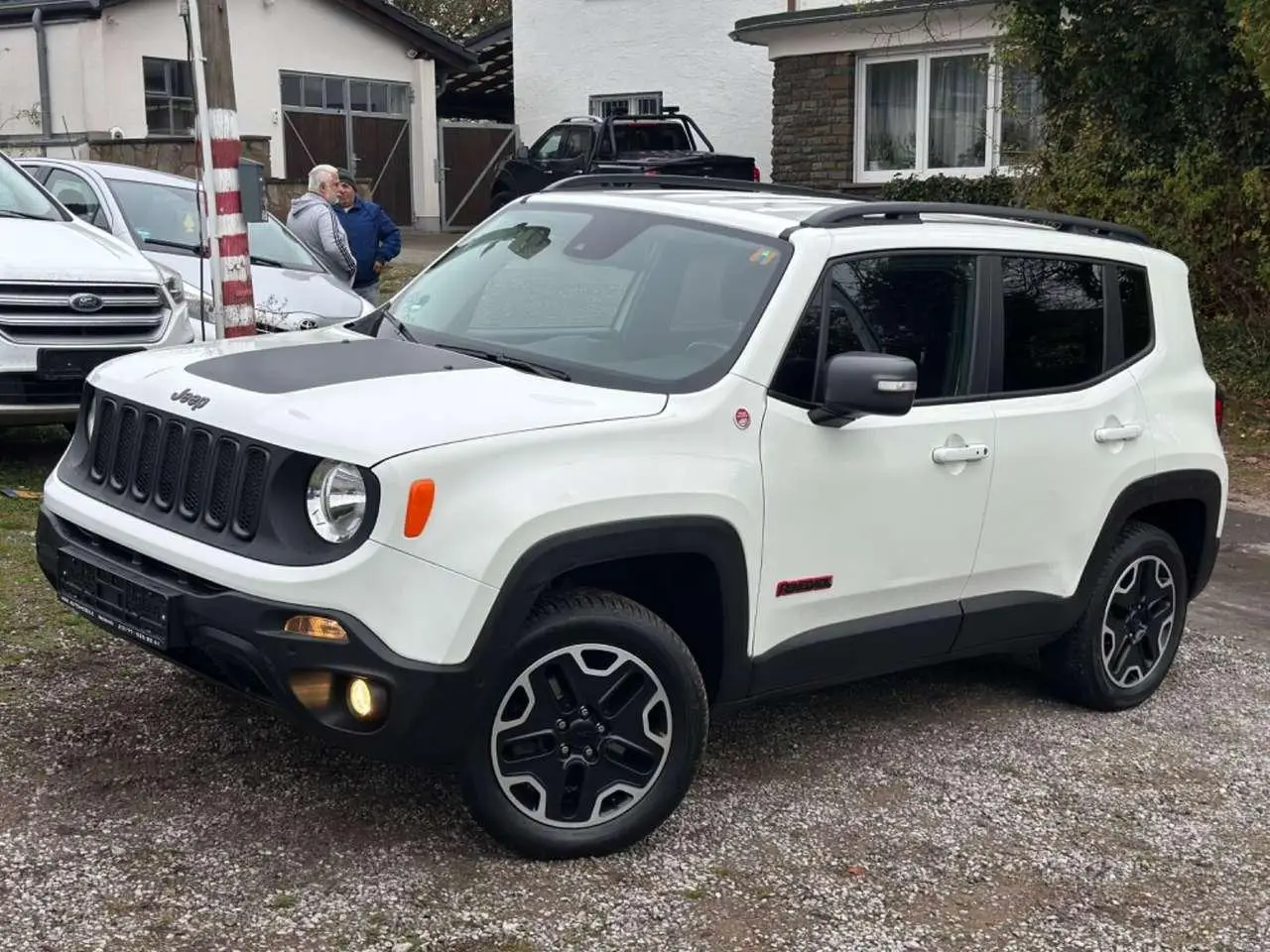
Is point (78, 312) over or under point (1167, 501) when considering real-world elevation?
over

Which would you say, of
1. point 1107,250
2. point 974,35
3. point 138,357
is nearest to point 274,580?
point 138,357

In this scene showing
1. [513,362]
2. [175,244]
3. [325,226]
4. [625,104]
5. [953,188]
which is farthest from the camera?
[625,104]

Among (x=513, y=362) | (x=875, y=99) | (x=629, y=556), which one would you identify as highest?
(x=875, y=99)

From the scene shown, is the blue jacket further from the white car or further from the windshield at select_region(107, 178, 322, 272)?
the white car

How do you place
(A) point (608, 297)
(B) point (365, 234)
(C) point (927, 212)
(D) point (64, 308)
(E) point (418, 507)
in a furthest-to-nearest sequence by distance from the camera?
(B) point (365, 234) → (D) point (64, 308) → (C) point (927, 212) → (A) point (608, 297) → (E) point (418, 507)

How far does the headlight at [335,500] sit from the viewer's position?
3.75m

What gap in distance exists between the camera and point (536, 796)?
410 cm

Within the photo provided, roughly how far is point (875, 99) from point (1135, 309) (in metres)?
17.0

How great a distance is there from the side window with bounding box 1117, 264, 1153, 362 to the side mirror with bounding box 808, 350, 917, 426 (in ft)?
5.17

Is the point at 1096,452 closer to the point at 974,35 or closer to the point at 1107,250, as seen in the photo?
the point at 1107,250

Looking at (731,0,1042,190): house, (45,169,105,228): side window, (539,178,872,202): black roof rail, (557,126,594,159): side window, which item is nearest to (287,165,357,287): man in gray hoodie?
(45,169,105,228): side window

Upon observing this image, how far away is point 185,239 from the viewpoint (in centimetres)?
1081

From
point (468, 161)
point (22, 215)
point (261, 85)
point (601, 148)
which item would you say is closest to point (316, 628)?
point (22, 215)

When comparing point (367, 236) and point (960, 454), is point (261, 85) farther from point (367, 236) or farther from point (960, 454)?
point (960, 454)
